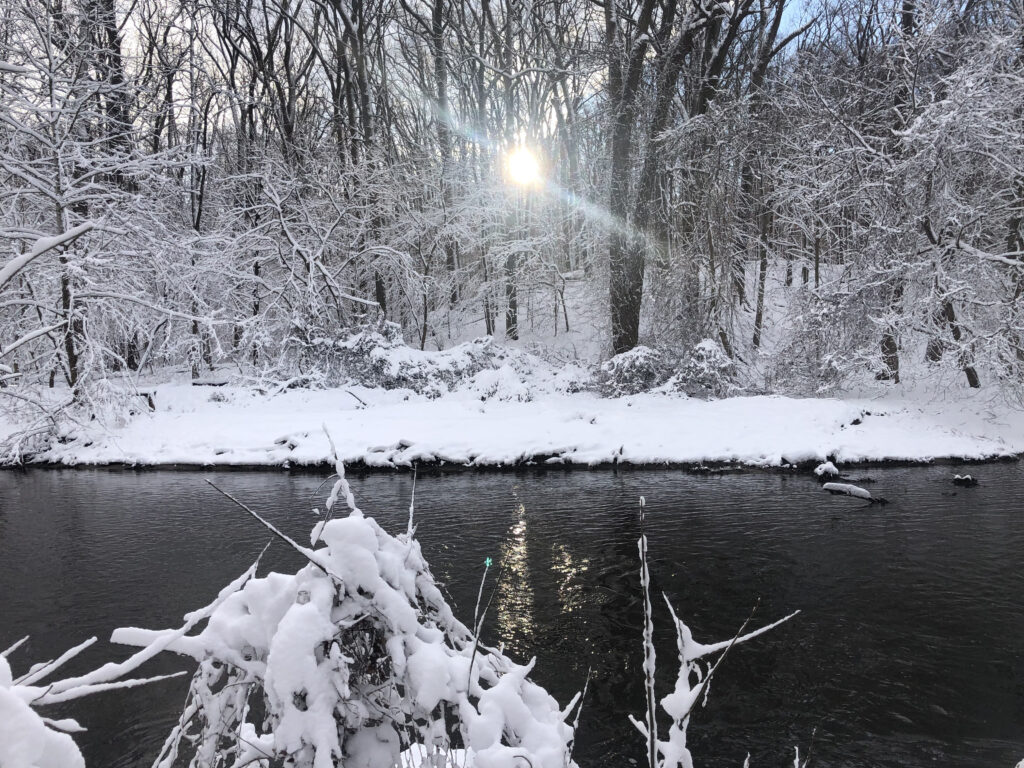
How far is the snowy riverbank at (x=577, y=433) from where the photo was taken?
1333 centimetres

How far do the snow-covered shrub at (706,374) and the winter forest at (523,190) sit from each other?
0.15m

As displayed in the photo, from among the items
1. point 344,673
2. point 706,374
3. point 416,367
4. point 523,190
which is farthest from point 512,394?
point 344,673

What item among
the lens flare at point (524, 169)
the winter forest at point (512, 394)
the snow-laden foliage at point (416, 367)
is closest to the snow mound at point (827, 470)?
the winter forest at point (512, 394)

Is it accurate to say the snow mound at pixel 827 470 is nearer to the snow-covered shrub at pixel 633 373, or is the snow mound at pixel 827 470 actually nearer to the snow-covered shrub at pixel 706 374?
the snow-covered shrub at pixel 706 374

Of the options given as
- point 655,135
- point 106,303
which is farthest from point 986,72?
point 106,303

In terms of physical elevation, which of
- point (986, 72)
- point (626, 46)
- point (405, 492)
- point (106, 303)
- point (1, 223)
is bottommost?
point (405, 492)

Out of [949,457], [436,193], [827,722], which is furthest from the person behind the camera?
[436,193]

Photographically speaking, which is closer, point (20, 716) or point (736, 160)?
point (20, 716)

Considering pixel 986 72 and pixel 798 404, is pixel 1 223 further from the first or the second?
pixel 986 72

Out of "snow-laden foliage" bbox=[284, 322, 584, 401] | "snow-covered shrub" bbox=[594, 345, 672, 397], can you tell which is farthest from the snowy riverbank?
"snow-laden foliage" bbox=[284, 322, 584, 401]

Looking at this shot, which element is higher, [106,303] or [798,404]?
[106,303]

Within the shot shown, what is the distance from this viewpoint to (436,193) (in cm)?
2588

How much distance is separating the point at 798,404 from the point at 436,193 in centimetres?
1665

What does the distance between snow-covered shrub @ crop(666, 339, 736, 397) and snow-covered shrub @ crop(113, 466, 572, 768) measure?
15737 millimetres
